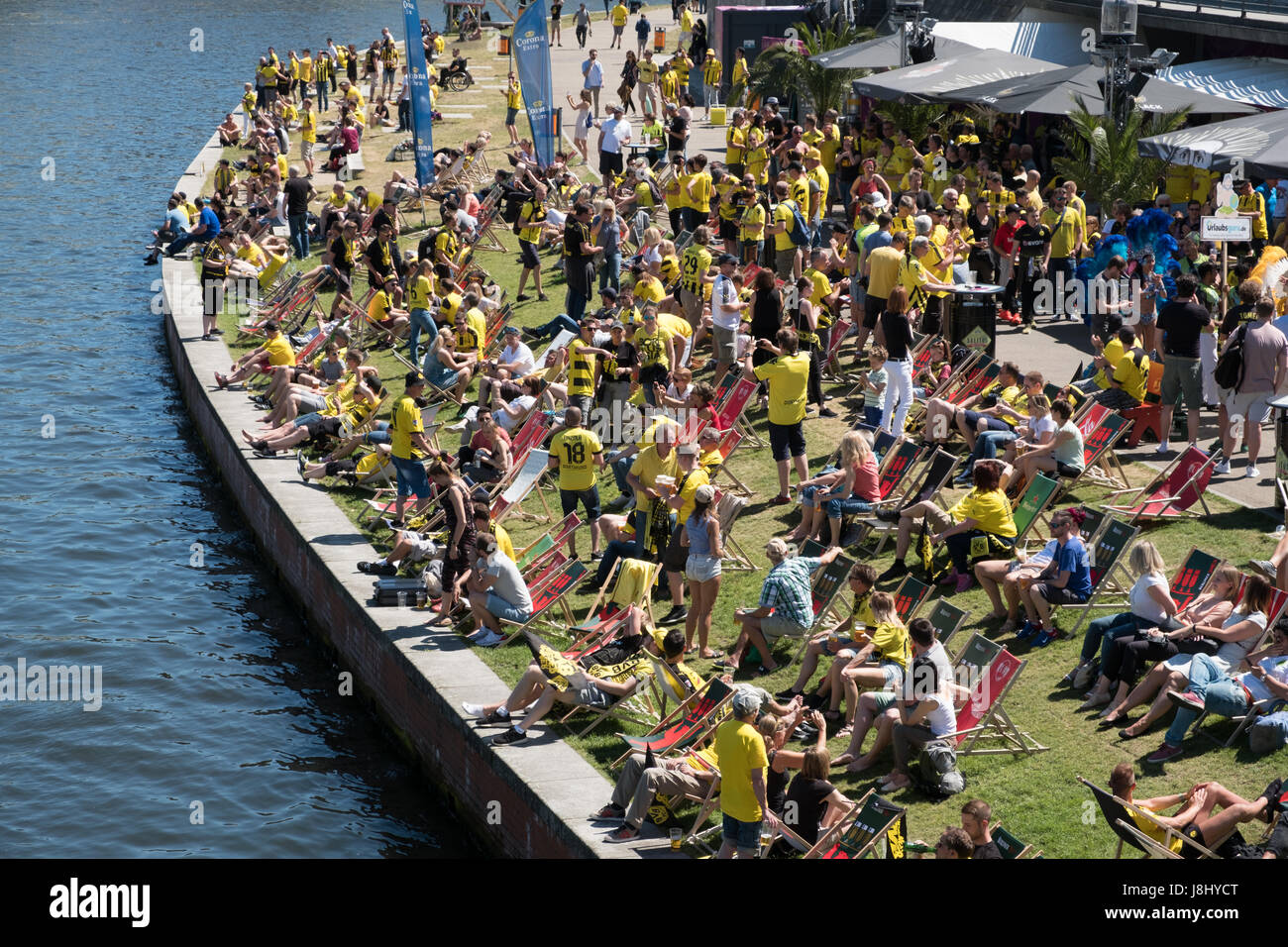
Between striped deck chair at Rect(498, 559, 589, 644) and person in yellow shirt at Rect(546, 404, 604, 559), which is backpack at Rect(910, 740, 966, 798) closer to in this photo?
striped deck chair at Rect(498, 559, 589, 644)

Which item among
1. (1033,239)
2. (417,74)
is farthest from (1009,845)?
(417,74)

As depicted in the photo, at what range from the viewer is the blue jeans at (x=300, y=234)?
29.9 m

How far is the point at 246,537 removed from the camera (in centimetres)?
2077

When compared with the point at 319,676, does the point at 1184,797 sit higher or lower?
higher

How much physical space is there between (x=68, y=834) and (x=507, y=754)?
455cm

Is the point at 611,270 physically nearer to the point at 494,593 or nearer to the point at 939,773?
the point at 494,593

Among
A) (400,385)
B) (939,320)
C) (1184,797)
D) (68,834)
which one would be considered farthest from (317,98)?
(1184,797)

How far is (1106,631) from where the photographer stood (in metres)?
11.8

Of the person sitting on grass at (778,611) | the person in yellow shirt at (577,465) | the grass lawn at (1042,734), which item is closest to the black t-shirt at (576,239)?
the grass lawn at (1042,734)

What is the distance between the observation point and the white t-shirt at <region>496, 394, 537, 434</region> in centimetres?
1866

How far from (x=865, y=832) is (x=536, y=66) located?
21667mm

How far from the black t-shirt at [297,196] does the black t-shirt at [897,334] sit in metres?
15.8

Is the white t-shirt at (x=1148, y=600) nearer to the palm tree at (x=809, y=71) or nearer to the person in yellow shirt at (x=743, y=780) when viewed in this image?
the person in yellow shirt at (x=743, y=780)

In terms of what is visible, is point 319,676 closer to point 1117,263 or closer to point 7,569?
point 7,569
